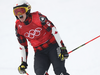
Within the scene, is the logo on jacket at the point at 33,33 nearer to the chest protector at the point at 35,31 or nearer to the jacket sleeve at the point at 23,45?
the chest protector at the point at 35,31

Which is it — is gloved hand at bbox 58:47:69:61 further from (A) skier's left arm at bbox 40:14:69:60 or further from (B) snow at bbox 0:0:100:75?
(B) snow at bbox 0:0:100:75

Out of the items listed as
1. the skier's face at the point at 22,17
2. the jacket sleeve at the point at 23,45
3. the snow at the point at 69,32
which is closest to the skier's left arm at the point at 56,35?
the skier's face at the point at 22,17

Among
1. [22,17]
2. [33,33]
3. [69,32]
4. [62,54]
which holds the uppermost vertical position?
[22,17]

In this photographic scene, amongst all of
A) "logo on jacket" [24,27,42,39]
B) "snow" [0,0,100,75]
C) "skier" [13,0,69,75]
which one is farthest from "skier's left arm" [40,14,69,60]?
"snow" [0,0,100,75]

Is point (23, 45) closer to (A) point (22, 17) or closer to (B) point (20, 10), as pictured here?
(A) point (22, 17)

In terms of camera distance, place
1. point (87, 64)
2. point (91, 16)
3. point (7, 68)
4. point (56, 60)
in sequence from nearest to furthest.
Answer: point (56, 60)
point (87, 64)
point (7, 68)
point (91, 16)

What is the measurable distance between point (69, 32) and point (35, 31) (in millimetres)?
4393

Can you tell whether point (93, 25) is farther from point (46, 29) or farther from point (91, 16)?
point (46, 29)

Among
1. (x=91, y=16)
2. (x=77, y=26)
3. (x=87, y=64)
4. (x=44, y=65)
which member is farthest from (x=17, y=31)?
(x=91, y=16)

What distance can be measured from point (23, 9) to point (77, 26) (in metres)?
4.84

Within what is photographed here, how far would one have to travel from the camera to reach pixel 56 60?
12.2 feet

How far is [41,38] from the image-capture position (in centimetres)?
392

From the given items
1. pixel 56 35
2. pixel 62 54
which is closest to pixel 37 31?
pixel 56 35

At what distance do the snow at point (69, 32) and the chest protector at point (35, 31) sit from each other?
1.67 meters
